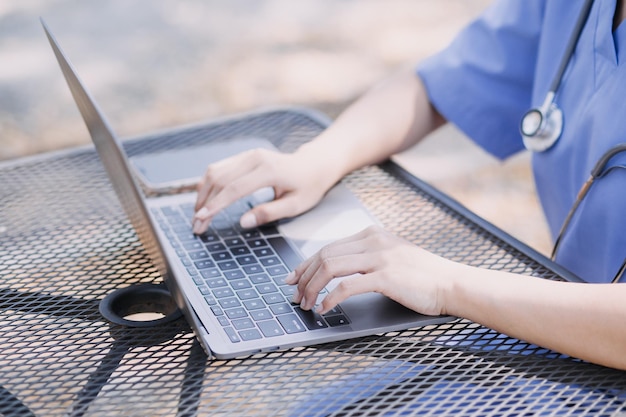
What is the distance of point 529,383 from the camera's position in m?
0.79

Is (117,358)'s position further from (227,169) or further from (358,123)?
(358,123)

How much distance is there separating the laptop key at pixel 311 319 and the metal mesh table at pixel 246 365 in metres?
0.02

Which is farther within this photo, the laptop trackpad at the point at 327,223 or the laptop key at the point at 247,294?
the laptop trackpad at the point at 327,223

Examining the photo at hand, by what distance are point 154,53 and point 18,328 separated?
302cm

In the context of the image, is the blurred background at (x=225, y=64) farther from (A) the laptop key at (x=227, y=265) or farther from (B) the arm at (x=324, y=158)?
(A) the laptop key at (x=227, y=265)

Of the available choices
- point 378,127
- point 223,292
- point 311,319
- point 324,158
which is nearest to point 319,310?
point 311,319

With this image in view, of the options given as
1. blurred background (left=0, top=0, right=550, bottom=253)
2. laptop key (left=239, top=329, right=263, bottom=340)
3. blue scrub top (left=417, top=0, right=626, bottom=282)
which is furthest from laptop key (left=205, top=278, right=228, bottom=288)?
blurred background (left=0, top=0, right=550, bottom=253)

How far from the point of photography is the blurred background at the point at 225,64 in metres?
2.97

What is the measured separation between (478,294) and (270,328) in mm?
199

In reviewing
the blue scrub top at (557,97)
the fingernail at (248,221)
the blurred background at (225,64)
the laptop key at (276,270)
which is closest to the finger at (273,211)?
the fingernail at (248,221)

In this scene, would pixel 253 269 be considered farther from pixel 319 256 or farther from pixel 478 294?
pixel 478 294

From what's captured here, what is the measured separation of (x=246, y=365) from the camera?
2.66ft

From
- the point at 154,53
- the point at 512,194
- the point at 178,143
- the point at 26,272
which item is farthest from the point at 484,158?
the point at 26,272

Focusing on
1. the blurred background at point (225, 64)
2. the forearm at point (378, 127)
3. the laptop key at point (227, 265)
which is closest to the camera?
the laptop key at point (227, 265)
